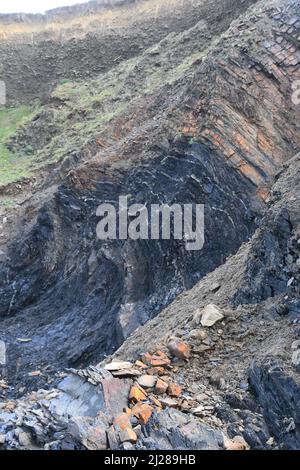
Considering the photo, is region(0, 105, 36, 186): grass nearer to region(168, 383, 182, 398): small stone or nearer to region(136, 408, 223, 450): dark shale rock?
region(168, 383, 182, 398): small stone

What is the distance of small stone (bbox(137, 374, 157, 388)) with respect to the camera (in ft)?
21.1

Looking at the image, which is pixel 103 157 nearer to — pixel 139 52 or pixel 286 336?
pixel 286 336

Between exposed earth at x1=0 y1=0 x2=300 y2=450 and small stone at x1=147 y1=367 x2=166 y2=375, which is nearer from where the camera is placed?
exposed earth at x1=0 y1=0 x2=300 y2=450

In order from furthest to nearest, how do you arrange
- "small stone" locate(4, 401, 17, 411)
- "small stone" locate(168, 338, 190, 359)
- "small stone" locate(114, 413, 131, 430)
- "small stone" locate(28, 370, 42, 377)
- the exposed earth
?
"small stone" locate(28, 370, 42, 377) → "small stone" locate(168, 338, 190, 359) → "small stone" locate(4, 401, 17, 411) → the exposed earth → "small stone" locate(114, 413, 131, 430)

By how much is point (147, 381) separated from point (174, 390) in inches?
11.7

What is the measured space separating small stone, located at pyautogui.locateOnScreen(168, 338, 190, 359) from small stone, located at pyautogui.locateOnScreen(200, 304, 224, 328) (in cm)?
46

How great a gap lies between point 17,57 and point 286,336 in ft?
79.1

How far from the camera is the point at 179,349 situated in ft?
23.0

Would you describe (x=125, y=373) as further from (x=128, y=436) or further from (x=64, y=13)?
(x=64, y=13)

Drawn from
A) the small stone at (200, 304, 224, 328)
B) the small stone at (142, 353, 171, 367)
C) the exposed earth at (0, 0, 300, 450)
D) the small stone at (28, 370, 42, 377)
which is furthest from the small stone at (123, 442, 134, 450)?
the small stone at (28, 370, 42, 377)

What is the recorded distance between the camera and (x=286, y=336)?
21.8 ft

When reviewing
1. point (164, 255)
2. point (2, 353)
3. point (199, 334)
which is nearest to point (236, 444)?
point (199, 334)

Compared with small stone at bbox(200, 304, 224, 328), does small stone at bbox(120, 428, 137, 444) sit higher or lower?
lower

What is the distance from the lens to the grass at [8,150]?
63.5ft
